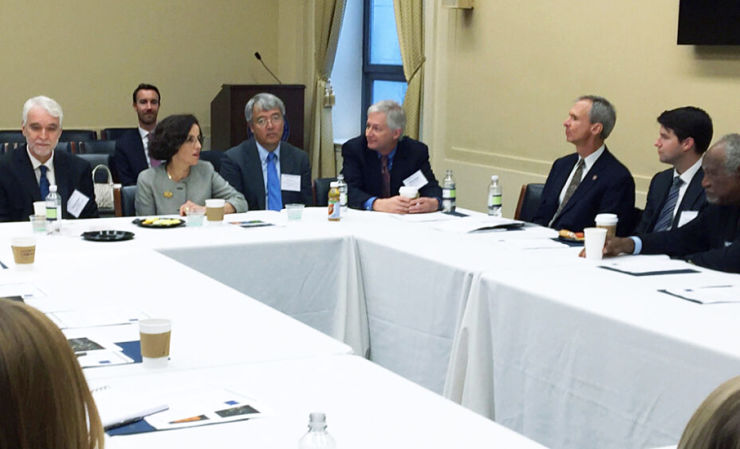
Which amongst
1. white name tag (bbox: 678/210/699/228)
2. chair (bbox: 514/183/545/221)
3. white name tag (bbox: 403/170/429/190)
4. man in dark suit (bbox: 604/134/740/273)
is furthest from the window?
man in dark suit (bbox: 604/134/740/273)

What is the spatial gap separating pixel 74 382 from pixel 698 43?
507 cm

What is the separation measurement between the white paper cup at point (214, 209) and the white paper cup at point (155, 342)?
223cm

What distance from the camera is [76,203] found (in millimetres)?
4719

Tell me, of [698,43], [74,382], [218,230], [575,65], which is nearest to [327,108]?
[575,65]

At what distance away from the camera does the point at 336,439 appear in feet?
6.33

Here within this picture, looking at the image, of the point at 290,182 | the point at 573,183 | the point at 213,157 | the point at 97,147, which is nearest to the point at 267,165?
the point at 290,182

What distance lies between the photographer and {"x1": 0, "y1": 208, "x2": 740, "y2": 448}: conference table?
292 centimetres

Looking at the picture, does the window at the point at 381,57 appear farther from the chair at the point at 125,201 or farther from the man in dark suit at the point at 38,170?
the man in dark suit at the point at 38,170

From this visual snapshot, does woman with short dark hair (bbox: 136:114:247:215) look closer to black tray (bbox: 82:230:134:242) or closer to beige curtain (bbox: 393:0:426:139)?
black tray (bbox: 82:230:134:242)

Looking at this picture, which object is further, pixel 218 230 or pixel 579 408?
pixel 218 230

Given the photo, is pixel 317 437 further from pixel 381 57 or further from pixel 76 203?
pixel 381 57

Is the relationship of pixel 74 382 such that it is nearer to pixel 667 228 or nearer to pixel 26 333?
pixel 26 333

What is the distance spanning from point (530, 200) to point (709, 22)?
4.71 feet

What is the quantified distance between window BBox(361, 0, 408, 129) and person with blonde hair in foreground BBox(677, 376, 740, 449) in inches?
314
